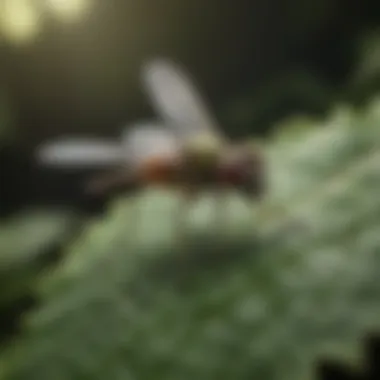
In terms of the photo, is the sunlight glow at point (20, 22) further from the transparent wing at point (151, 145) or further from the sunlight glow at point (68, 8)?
the transparent wing at point (151, 145)

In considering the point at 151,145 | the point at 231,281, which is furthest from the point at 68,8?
Answer: the point at 231,281

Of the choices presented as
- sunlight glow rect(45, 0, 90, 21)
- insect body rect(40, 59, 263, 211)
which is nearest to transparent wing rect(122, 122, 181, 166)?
insect body rect(40, 59, 263, 211)

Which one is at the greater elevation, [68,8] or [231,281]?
[68,8]

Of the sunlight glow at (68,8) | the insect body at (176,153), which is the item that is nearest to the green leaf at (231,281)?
the insect body at (176,153)

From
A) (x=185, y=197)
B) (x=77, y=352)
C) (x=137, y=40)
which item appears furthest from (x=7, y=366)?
(x=137, y=40)

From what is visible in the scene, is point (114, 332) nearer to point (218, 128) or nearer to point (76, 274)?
point (76, 274)

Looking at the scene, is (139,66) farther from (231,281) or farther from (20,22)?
(231,281)

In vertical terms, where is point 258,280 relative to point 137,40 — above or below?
below
